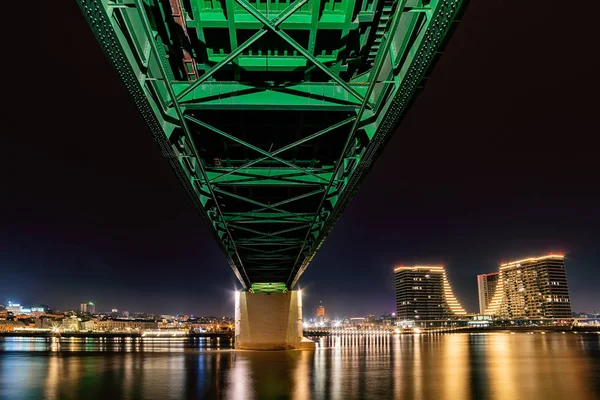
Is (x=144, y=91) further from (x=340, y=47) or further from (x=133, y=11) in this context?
(x=340, y=47)

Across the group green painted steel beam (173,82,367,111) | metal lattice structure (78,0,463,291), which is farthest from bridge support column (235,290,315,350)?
green painted steel beam (173,82,367,111)

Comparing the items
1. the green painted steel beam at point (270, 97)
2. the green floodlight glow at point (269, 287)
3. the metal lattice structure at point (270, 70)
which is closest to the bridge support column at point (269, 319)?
the green floodlight glow at point (269, 287)

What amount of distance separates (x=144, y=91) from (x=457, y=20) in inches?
251

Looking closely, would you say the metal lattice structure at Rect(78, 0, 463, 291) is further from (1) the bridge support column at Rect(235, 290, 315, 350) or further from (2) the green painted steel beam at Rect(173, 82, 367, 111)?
(1) the bridge support column at Rect(235, 290, 315, 350)

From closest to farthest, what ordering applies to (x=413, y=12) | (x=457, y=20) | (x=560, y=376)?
(x=457, y=20)
(x=413, y=12)
(x=560, y=376)

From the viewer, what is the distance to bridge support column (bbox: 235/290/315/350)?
5619cm

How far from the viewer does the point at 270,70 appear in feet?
41.4

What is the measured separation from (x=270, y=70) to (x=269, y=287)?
4446 cm

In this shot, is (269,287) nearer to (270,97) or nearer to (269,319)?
(269,319)

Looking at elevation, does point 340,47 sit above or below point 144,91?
above

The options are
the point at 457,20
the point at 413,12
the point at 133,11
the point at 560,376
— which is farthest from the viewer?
the point at 560,376

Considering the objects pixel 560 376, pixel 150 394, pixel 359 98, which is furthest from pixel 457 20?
pixel 560 376

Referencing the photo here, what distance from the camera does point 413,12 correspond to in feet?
27.8

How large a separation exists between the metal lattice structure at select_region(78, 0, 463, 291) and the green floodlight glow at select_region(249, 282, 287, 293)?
35626 mm
